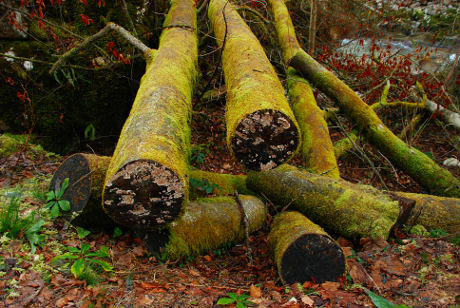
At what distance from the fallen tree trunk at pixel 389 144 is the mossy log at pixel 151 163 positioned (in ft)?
8.99

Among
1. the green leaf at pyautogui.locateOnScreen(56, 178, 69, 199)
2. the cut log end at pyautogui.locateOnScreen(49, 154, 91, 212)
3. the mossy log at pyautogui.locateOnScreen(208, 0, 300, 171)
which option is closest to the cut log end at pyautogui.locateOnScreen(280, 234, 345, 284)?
the mossy log at pyautogui.locateOnScreen(208, 0, 300, 171)

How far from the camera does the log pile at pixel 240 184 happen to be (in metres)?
2.23

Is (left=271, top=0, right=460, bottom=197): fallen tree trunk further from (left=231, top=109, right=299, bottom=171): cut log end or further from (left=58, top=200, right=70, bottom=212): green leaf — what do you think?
(left=58, top=200, right=70, bottom=212): green leaf

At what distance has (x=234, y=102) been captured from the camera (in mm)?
2760

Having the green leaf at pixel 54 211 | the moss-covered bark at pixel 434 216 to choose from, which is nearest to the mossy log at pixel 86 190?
the green leaf at pixel 54 211

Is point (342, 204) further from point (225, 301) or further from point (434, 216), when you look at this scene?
point (225, 301)

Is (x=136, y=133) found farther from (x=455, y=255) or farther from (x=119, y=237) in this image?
(x=455, y=255)

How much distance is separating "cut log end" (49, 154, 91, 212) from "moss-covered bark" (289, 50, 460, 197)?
371 centimetres

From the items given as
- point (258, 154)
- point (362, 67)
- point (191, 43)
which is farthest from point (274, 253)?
point (362, 67)

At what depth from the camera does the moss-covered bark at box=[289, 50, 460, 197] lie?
171 inches

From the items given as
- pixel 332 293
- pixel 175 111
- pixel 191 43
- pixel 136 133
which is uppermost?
pixel 191 43

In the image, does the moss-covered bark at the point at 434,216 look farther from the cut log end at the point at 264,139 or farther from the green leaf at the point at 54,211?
the green leaf at the point at 54,211

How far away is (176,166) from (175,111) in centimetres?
78

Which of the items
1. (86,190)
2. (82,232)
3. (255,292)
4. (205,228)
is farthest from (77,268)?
(255,292)
